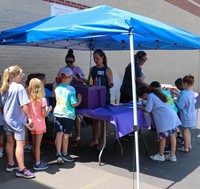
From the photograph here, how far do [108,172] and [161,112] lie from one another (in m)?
1.33

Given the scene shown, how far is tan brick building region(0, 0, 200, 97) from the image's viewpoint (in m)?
6.84

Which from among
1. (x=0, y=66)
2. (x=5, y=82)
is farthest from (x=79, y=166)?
(x=0, y=66)

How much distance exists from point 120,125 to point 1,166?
197 centimetres

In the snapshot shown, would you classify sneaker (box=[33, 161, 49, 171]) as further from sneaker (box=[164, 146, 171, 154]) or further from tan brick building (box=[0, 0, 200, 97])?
tan brick building (box=[0, 0, 200, 97])

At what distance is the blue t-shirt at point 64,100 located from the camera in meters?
4.72

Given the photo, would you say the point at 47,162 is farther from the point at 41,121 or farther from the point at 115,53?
the point at 115,53

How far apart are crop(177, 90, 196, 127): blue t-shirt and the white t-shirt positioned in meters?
0.71

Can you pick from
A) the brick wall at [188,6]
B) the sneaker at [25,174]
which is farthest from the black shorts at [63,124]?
the brick wall at [188,6]

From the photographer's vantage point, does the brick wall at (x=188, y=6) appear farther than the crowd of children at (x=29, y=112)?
Yes

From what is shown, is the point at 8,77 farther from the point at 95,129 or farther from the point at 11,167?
the point at 95,129

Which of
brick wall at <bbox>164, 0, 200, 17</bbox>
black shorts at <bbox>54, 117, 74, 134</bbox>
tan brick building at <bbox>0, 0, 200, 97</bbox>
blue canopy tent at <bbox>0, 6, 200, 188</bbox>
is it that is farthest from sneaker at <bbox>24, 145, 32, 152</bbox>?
brick wall at <bbox>164, 0, 200, 17</bbox>

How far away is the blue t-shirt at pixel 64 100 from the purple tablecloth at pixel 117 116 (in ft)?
1.00

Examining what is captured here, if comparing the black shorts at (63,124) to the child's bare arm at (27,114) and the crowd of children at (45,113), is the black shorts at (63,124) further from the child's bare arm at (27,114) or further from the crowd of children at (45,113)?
the child's bare arm at (27,114)

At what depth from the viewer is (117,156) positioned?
5.40 metres
